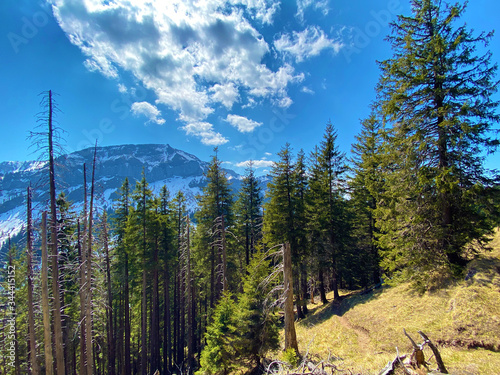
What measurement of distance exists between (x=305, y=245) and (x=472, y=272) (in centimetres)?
1041

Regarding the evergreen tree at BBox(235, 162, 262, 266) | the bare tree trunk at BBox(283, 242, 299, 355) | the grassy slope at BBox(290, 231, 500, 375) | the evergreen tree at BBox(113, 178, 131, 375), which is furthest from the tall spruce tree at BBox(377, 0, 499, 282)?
the evergreen tree at BBox(113, 178, 131, 375)

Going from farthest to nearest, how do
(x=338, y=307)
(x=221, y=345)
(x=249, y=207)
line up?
(x=249, y=207)
(x=338, y=307)
(x=221, y=345)

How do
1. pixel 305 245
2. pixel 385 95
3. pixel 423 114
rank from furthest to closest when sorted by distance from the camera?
pixel 305 245 < pixel 385 95 < pixel 423 114

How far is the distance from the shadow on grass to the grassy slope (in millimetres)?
1462

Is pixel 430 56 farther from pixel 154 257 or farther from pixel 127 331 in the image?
pixel 127 331

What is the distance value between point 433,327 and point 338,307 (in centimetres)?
901

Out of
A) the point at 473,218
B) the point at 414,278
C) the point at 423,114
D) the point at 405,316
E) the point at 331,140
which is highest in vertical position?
the point at 331,140

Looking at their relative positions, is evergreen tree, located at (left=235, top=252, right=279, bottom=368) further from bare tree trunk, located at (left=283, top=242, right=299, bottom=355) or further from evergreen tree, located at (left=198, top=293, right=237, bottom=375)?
bare tree trunk, located at (left=283, top=242, right=299, bottom=355)

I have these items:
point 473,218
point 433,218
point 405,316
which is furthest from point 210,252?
point 473,218

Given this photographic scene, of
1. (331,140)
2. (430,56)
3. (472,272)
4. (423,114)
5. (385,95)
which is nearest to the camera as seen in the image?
(472,272)

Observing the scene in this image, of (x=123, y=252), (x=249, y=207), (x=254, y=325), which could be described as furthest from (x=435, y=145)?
(x=123, y=252)

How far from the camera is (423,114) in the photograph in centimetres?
1159

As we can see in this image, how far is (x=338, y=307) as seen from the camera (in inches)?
688

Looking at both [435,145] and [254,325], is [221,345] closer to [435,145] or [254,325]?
[254,325]
